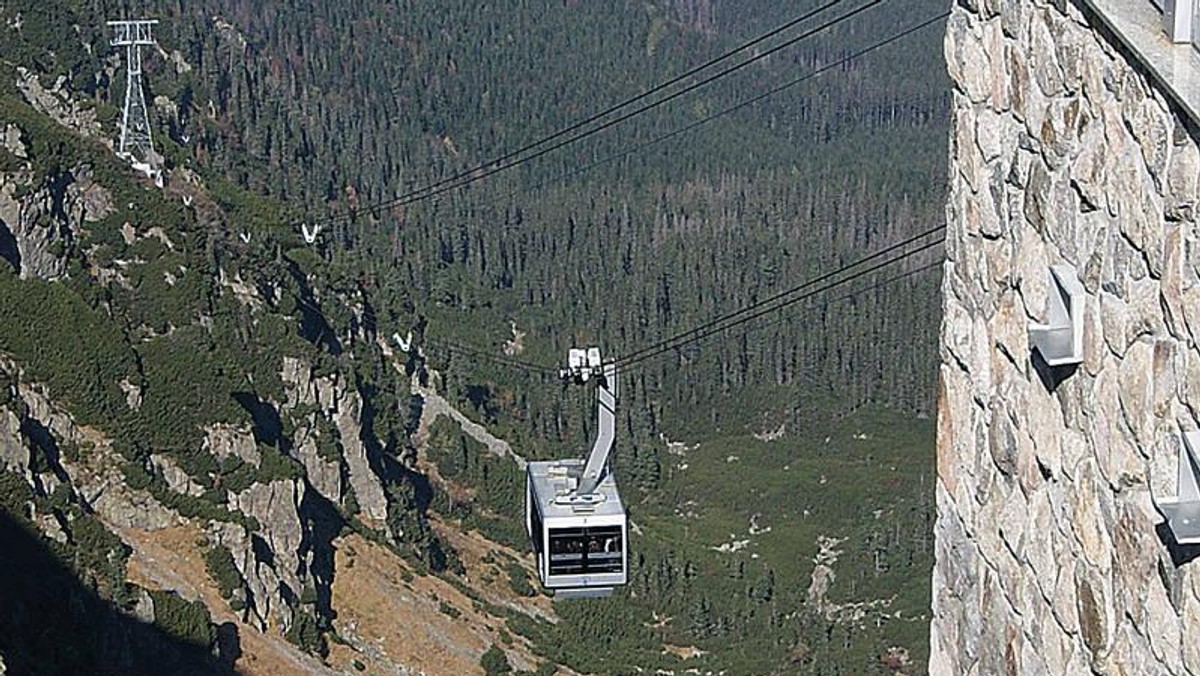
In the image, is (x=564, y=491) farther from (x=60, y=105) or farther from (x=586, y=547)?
(x=60, y=105)

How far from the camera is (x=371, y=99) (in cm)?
11225

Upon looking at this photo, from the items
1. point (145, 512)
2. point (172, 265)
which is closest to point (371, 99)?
point (172, 265)

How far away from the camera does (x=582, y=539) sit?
1881 cm

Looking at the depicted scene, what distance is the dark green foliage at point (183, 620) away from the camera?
31.2 metres

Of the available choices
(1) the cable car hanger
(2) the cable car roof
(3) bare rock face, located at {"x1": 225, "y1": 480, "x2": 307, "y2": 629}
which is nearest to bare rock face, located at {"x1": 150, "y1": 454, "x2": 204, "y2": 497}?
(3) bare rock face, located at {"x1": 225, "y1": 480, "x2": 307, "y2": 629}

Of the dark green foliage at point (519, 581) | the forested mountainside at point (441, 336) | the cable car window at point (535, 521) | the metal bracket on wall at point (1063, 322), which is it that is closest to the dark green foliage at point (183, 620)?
the forested mountainside at point (441, 336)

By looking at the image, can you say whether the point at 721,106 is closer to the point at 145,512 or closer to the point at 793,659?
Answer: the point at 793,659

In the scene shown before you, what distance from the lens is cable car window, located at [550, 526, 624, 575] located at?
61.6 ft

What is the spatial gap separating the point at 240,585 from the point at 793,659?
25.1 meters

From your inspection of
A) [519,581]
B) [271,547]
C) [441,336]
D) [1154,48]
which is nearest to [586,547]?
[1154,48]

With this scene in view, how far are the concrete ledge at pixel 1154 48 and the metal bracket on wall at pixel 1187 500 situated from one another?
59 cm

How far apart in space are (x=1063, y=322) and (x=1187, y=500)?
0.68m

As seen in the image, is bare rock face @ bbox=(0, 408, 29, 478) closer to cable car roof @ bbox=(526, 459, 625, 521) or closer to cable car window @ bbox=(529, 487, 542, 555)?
cable car window @ bbox=(529, 487, 542, 555)

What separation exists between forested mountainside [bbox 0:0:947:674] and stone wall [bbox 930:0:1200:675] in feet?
76.9
